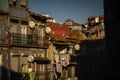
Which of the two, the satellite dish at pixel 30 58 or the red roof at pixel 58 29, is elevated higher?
the red roof at pixel 58 29

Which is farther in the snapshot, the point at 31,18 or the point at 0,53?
the point at 31,18

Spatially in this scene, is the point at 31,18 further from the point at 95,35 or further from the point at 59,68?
the point at 95,35

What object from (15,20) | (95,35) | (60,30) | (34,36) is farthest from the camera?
(95,35)

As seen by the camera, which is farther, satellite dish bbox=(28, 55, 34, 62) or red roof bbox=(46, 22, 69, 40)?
red roof bbox=(46, 22, 69, 40)

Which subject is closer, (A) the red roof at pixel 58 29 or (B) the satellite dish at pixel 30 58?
(B) the satellite dish at pixel 30 58

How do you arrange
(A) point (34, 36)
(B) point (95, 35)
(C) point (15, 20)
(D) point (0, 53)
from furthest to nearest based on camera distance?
(B) point (95, 35), (A) point (34, 36), (C) point (15, 20), (D) point (0, 53)

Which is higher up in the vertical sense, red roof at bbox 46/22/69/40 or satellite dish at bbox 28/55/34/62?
→ red roof at bbox 46/22/69/40

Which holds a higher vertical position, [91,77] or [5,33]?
[5,33]

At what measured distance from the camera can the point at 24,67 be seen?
131 feet

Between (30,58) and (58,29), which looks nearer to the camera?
(30,58)

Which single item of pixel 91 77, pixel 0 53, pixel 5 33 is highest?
pixel 5 33

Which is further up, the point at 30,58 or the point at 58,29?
the point at 58,29

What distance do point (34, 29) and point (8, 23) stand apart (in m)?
5.80

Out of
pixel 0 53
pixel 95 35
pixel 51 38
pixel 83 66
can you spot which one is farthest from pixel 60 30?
pixel 0 53
